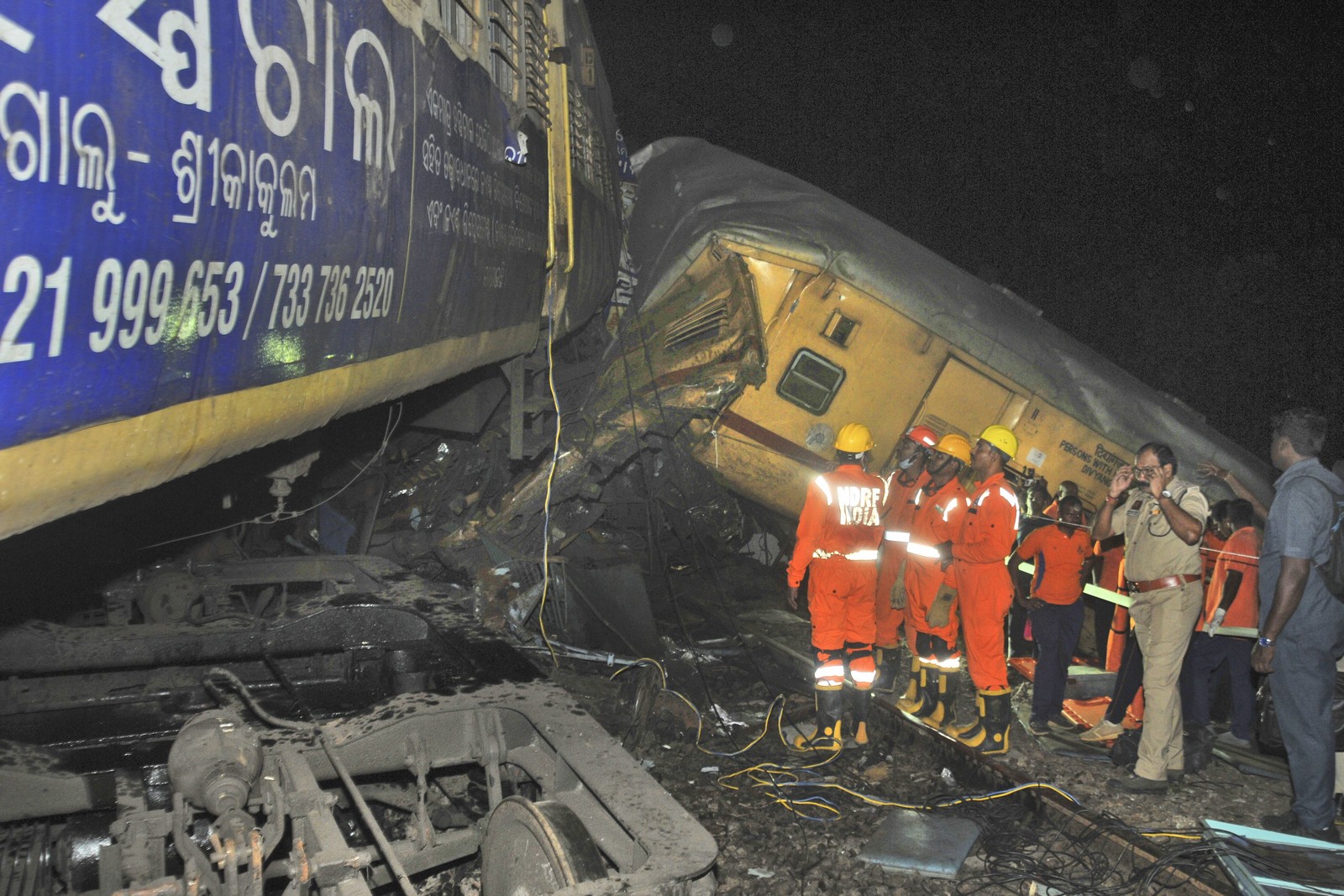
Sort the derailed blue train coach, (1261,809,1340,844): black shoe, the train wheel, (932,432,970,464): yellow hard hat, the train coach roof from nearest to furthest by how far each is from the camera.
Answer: the derailed blue train coach < the train wheel < (1261,809,1340,844): black shoe < (932,432,970,464): yellow hard hat < the train coach roof

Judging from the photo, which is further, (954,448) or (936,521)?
(954,448)

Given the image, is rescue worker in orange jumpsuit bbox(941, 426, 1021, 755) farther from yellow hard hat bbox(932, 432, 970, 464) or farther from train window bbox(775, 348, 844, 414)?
train window bbox(775, 348, 844, 414)

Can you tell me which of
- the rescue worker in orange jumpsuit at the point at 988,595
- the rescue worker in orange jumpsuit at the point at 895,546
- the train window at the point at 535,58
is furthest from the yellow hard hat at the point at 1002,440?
the train window at the point at 535,58

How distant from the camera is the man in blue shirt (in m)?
4.33

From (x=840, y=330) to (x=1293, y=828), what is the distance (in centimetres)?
426

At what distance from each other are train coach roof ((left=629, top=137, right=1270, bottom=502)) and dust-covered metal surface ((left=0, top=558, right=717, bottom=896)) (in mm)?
4213

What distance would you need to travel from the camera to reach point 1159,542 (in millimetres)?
5094

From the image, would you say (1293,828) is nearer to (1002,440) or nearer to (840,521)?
(1002,440)

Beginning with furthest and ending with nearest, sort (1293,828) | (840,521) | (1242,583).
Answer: (1242,583) → (840,521) → (1293,828)

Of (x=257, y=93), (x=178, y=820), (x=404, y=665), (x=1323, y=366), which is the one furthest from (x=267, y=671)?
(x=1323, y=366)

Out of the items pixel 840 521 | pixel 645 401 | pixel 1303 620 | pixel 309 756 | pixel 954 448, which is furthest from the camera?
pixel 645 401

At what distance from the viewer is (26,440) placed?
1212 mm

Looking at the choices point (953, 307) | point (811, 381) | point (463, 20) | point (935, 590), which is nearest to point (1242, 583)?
point (935, 590)

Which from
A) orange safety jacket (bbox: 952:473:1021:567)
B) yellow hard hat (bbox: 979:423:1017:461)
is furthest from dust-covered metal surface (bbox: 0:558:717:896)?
yellow hard hat (bbox: 979:423:1017:461)
